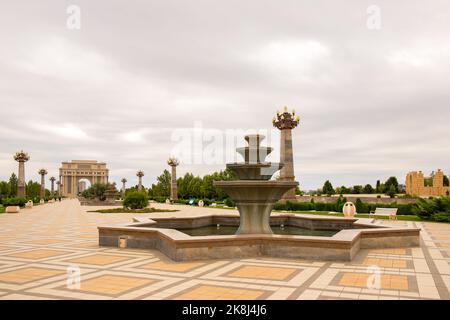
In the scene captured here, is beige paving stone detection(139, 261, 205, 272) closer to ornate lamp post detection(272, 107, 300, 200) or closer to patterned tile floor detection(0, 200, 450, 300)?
patterned tile floor detection(0, 200, 450, 300)

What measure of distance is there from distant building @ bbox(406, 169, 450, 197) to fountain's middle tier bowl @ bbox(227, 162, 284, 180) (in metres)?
62.5

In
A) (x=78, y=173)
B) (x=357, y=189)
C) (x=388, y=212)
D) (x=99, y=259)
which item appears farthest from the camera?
(x=78, y=173)

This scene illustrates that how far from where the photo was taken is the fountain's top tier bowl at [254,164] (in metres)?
12.4

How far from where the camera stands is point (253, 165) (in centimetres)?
1231

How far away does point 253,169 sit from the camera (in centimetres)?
1245

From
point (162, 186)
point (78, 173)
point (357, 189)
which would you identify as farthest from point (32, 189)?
point (357, 189)

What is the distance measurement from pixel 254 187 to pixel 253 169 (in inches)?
39.7

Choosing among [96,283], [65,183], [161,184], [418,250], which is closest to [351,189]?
[161,184]

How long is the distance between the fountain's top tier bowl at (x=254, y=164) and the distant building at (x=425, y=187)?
6253 cm

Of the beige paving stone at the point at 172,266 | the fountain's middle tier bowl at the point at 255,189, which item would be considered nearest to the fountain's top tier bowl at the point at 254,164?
the fountain's middle tier bowl at the point at 255,189

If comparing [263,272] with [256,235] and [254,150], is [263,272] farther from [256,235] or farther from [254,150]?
[254,150]

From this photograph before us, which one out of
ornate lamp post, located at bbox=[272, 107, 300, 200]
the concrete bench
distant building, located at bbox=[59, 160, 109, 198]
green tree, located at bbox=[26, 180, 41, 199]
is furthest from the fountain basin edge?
distant building, located at bbox=[59, 160, 109, 198]

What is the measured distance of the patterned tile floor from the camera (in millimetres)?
6555

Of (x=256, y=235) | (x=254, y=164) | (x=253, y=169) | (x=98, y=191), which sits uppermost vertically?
(x=254, y=164)
